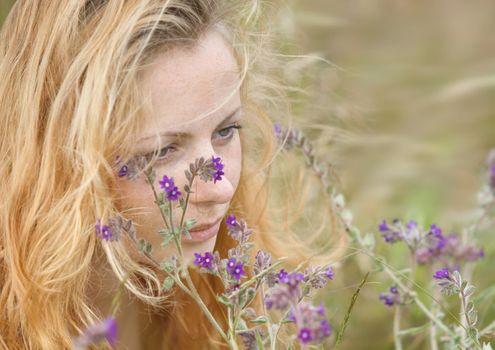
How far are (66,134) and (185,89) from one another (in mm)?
280

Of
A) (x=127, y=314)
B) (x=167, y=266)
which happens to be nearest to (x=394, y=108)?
(x=127, y=314)

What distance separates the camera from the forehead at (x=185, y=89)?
2094 millimetres

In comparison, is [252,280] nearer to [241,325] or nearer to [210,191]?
[241,325]

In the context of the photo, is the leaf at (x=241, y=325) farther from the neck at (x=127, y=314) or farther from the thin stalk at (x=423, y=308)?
the neck at (x=127, y=314)

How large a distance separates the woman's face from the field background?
0.69 meters

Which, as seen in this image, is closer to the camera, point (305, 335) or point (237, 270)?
point (305, 335)

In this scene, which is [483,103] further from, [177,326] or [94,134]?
[94,134]

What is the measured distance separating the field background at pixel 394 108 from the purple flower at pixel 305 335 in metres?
1.49

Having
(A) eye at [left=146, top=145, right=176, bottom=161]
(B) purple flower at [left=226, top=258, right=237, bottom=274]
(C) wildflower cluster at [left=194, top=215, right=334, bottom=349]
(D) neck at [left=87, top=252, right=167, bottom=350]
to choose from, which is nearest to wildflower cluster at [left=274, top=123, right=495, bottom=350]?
(C) wildflower cluster at [left=194, top=215, right=334, bottom=349]

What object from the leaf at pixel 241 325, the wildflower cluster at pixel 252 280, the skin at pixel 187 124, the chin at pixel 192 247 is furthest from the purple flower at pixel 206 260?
the chin at pixel 192 247

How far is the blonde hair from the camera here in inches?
82.6

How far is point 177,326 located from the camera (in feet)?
9.36

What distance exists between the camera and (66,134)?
2.16m

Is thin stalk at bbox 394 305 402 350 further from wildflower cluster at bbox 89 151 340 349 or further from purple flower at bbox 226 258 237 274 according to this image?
purple flower at bbox 226 258 237 274
